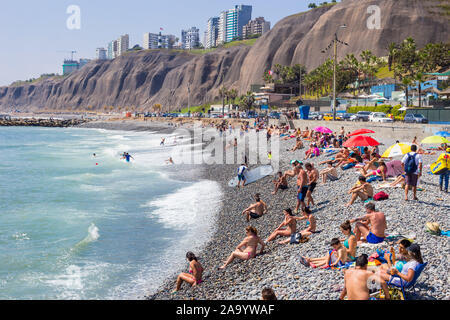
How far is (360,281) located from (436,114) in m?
31.4

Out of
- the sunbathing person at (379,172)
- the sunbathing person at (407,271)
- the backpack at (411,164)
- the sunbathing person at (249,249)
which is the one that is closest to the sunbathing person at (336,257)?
the sunbathing person at (407,271)

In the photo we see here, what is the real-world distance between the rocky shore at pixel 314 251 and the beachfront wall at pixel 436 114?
61.9 ft

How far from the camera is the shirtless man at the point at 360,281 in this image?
6289mm

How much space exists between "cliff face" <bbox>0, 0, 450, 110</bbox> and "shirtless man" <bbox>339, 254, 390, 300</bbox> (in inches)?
3645

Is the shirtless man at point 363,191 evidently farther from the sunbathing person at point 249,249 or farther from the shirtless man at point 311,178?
the sunbathing person at point 249,249

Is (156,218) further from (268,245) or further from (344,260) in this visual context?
(344,260)

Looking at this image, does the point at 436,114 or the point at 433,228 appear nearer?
the point at 433,228

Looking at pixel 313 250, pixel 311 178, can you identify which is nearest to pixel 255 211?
pixel 311 178

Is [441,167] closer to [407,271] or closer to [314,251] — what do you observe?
[314,251]

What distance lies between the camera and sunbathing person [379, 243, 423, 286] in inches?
263

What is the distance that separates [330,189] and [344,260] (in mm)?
7561

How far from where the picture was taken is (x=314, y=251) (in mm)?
9742

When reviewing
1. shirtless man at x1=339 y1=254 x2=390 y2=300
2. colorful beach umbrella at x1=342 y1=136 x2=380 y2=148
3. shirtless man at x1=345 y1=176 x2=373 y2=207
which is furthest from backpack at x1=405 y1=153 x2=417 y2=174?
shirtless man at x1=339 y1=254 x2=390 y2=300
